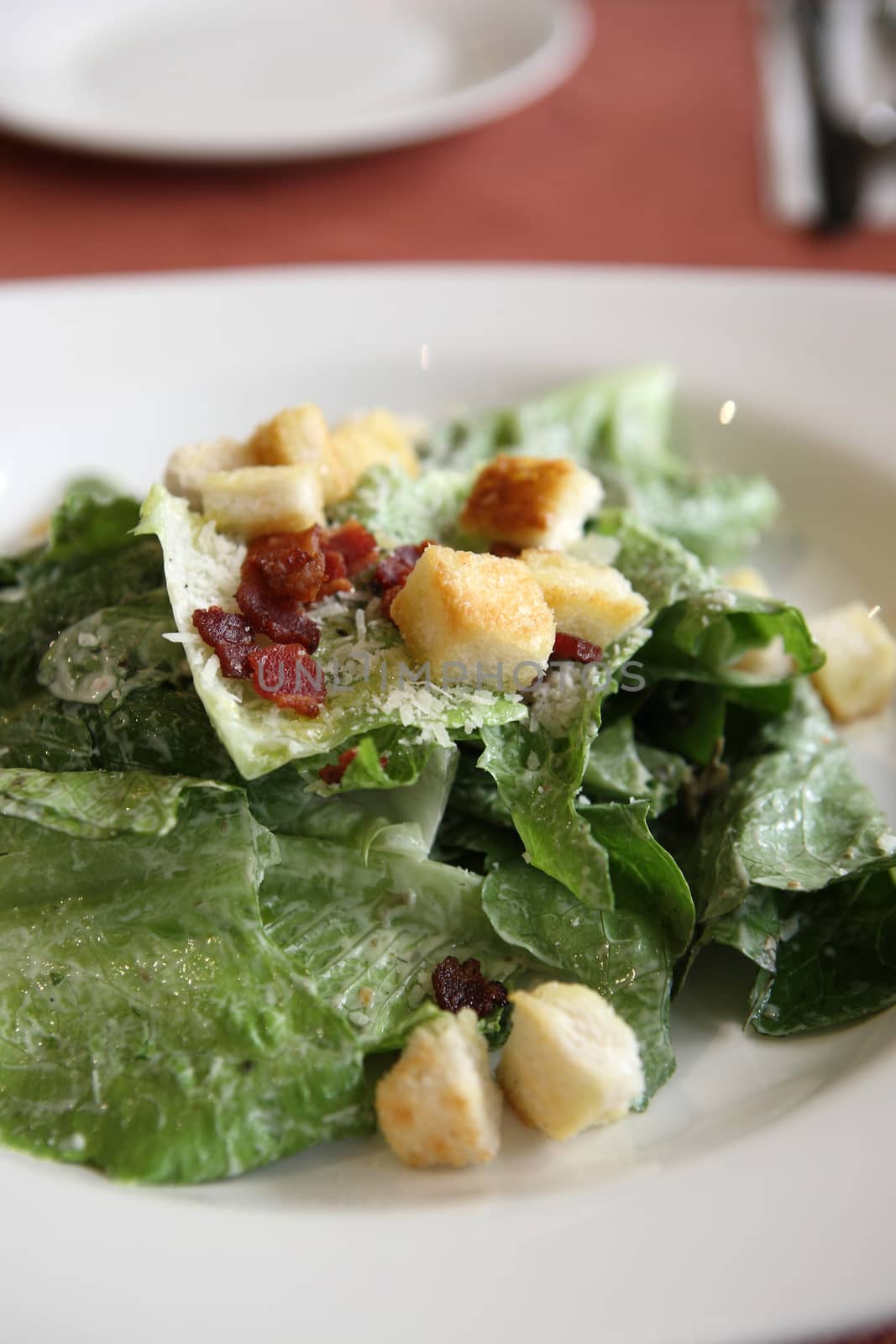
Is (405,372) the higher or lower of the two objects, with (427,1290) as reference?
higher

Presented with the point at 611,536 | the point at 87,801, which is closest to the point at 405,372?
the point at 611,536

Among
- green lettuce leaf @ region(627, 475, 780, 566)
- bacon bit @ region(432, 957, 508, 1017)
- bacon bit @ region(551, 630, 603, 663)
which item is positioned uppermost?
bacon bit @ region(551, 630, 603, 663)

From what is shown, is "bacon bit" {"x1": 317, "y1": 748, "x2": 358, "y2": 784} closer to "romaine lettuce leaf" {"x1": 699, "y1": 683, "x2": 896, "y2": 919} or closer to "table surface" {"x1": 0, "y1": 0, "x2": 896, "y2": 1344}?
"romaine lettuce leaf" {"x1": 699, "y1": 683, "x2": 896, "y2": 919}

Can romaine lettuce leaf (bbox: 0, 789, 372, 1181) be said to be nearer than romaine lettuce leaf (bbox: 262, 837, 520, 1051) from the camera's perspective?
Yes

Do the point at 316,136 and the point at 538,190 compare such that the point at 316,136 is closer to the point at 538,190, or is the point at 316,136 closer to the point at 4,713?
the point at 538,190

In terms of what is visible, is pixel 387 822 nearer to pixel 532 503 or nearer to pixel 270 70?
pixel 532 503

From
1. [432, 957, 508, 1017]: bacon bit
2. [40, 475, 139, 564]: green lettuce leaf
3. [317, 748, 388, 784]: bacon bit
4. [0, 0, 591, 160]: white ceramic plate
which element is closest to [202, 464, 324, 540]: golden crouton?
[40, 475, 139, 564]: green lettuce leaf

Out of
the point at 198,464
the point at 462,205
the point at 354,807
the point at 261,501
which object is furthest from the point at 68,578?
the point at 462,205
